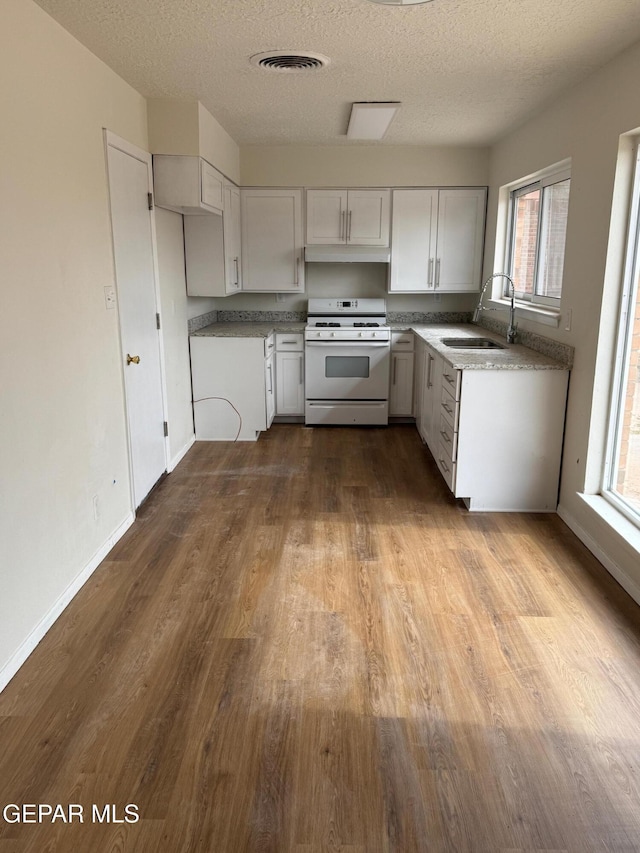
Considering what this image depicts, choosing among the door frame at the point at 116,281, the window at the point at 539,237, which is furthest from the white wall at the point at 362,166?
the door frame at the point at 116,281

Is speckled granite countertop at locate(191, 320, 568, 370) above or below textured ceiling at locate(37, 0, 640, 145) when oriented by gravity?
below

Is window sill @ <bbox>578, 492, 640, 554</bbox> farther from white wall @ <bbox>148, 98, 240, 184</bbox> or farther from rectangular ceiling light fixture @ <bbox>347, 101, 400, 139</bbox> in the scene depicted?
white wall @ <bbox>148, 98, 240, 184</bbox>

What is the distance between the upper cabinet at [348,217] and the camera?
5.72 meters

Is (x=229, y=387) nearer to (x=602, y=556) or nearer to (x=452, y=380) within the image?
(x=452, y=380)

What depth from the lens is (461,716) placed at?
2129mm

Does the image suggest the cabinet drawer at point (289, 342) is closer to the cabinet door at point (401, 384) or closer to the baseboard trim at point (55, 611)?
Answer: the cabinet door at point (401, 384)

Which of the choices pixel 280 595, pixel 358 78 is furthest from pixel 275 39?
pixel 280 595

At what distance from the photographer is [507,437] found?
3.82 meters

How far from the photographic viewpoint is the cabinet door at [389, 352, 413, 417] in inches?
227

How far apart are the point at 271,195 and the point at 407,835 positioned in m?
5.16

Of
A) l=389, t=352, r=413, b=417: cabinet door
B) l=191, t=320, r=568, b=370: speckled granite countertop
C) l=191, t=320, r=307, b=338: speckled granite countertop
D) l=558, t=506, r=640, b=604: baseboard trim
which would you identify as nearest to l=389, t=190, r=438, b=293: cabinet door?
l=191, t=320, r=568, b=370: speckled granite countertop

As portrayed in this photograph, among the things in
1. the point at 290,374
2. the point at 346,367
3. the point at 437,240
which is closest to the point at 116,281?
the point at 290,374

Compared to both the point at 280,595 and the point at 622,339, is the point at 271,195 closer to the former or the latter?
the point at 622,339

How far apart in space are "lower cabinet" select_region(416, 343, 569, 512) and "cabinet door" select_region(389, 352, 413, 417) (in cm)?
183
